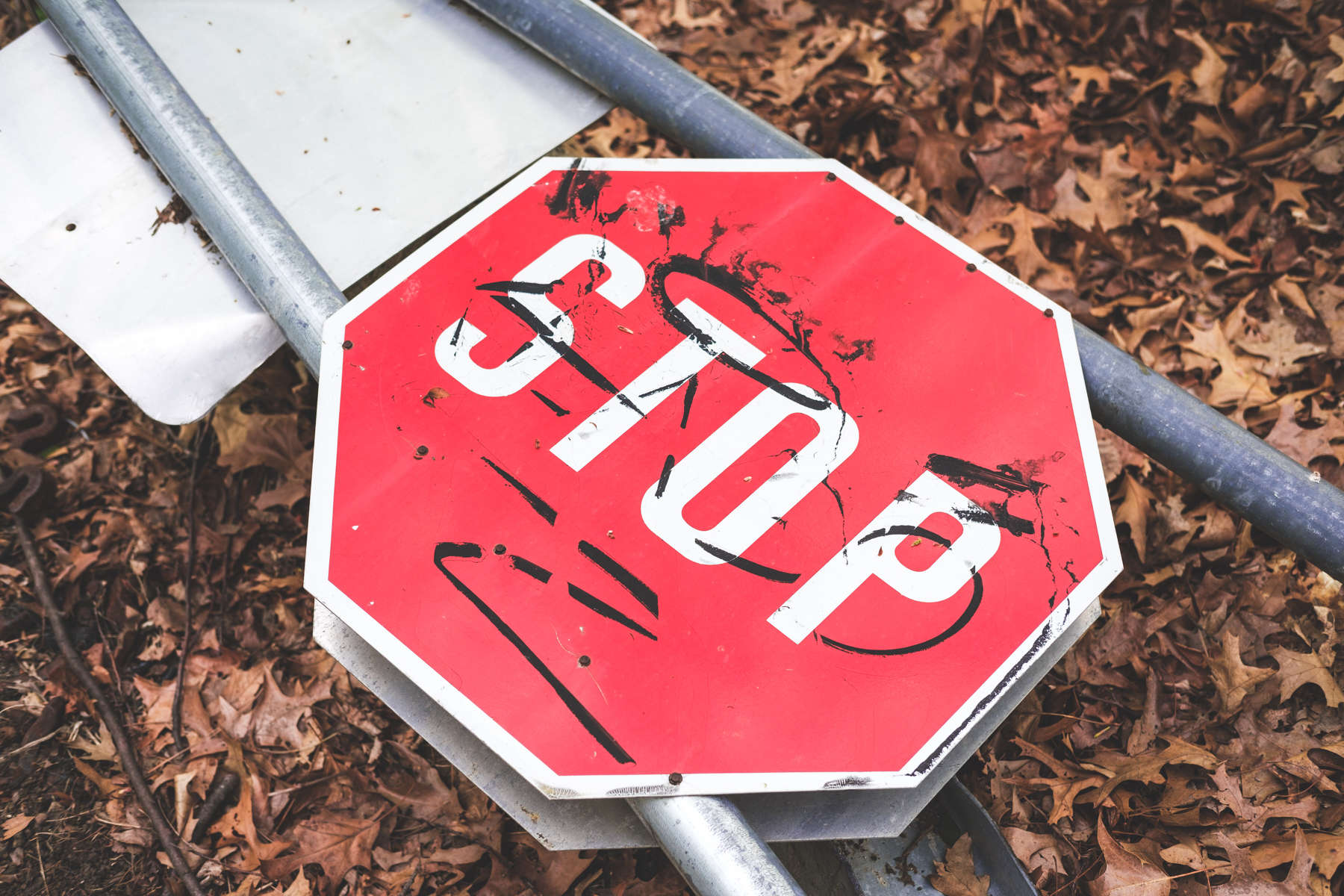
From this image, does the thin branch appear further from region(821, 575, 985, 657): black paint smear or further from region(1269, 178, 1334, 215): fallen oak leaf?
region(1269, 178, 1334, 215): fallen oak leaf

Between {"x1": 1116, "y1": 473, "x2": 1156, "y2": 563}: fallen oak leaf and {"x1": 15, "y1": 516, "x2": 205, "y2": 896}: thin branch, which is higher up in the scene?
{"x1": 15, "y1": 516, "x2": 205, "y2": 896}: thin branch

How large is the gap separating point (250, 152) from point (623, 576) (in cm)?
160

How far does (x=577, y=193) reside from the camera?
184 centimetres

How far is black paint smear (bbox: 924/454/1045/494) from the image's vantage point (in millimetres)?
1530

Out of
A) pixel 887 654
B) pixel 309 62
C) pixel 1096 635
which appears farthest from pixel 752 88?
pixel 887 654

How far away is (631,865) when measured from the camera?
201 centimetres

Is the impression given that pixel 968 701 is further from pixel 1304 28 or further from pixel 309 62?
pixel 1304 28

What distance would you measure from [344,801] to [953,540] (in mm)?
1678

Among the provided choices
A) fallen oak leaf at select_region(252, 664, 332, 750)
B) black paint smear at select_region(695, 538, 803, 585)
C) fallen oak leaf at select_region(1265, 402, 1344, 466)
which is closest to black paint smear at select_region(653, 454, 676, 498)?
black paint smear at select_region(695, 538, 803, 585)

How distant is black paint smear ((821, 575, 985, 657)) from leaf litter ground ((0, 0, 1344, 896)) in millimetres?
642

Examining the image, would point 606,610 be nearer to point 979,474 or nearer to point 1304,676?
point 979,474

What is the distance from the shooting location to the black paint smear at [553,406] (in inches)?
62.2

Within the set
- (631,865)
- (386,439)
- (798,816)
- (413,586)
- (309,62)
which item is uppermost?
(309,62)

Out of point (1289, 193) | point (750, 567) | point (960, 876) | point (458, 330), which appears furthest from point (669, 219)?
point (1289, 193)
